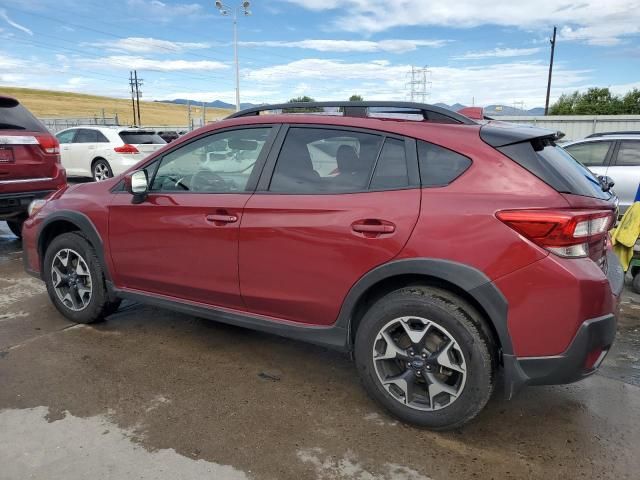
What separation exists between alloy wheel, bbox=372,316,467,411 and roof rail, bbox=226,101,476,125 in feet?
3.70

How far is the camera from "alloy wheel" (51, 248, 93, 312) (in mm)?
3982

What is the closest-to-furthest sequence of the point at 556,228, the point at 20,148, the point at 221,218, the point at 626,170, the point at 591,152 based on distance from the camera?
the point at 556,228 → the point at 221,218 → the point at 20,148 → the point at 626,170 → the point at 591,152

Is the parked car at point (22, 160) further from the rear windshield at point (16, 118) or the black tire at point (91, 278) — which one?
the black tire at point (91, 278)

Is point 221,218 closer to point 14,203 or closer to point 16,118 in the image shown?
point 14,203

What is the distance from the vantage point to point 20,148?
6004mm

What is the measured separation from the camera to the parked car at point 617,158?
25.9ft

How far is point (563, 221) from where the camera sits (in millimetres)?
2311

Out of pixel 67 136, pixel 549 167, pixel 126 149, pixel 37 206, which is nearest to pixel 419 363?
pixel 549 167

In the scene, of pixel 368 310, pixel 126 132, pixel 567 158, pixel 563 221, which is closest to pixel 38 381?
pixel 368 310

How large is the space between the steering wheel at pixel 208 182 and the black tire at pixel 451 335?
1.25 m

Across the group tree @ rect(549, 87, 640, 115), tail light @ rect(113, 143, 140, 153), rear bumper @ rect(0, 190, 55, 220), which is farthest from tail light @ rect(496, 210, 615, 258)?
tree @ rect(549, 87, 640, 115)

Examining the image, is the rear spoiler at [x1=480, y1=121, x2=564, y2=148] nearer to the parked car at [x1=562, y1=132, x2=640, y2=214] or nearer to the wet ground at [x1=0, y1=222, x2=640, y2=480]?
the wet ground at [x1=0, y1=222, x2=640, y2=480]

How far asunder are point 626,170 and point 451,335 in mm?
6955

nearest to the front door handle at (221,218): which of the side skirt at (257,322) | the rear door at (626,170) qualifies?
the side skirt at (257,322)
